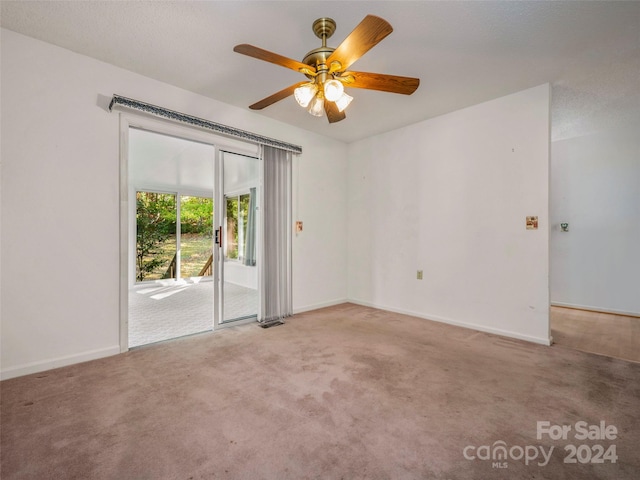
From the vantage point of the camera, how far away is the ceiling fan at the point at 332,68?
1571 mm

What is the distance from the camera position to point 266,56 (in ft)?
5.67

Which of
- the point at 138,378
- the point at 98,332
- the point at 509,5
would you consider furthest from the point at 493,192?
the point at 98,332

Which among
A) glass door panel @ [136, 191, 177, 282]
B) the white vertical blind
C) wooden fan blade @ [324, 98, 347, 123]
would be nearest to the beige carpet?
the white vertical blind

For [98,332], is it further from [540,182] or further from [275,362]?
[540,182]

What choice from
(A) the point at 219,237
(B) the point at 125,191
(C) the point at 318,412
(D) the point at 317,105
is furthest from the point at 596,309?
(B) the point at 125,191

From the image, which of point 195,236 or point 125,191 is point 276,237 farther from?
point 195,236

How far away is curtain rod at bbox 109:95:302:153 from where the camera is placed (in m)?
2.60

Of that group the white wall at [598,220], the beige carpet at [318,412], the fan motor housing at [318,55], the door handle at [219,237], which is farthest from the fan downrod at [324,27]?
the white wall at [598,220]

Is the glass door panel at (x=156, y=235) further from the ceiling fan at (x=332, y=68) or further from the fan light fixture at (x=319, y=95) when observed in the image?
the fan light fixture at (x=319, y=95)

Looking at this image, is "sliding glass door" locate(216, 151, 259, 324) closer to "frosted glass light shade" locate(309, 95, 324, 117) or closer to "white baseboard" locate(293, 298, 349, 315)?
"white baseboard" locate(293, 298, 349, 315)

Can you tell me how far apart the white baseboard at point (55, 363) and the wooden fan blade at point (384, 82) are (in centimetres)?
306

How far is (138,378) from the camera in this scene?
223 cm

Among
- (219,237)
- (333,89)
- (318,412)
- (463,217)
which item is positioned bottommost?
(318,412)

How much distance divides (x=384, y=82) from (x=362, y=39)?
0.46 meters
